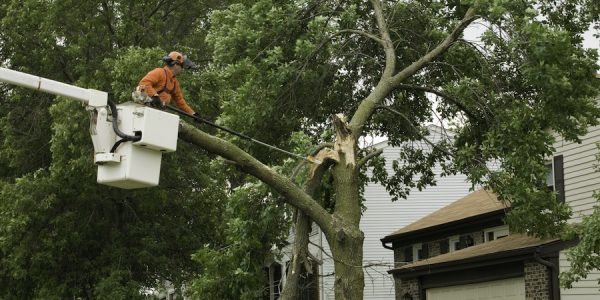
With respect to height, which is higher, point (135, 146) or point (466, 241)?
point (466, 241)

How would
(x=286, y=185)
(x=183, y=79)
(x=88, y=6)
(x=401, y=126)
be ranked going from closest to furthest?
1. (x=286, y=185)
2. (x=401, y=126)
3. (x=183, y=79)
4. (x=88, y=6)

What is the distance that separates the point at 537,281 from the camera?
76.1 ft

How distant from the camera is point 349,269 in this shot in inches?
551

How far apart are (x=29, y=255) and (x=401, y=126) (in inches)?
418

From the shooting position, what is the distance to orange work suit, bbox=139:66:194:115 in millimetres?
10695

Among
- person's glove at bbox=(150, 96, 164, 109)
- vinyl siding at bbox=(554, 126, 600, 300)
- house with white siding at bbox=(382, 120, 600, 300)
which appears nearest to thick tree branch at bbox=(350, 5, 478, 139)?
house with white siding at bbox=(382, 120, 600, 300)

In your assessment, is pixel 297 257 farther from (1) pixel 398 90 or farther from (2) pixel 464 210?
(2) pixel 464 210

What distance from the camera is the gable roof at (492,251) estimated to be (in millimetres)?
23147

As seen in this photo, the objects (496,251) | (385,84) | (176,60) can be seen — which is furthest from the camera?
(496,251)

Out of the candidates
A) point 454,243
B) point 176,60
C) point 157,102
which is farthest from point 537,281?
point 157,102

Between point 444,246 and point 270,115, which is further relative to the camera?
point 444,246

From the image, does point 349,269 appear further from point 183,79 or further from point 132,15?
point 132,15

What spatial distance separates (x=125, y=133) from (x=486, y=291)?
18.5 metres

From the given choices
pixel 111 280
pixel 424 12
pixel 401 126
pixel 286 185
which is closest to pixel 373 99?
pixel 286 185
